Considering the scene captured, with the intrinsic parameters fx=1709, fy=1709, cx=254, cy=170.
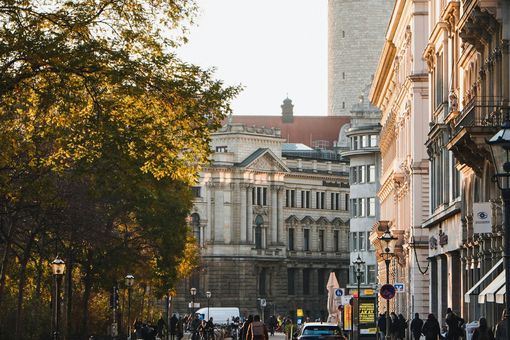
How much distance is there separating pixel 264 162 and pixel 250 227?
23.9ft

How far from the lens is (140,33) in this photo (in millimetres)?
41000

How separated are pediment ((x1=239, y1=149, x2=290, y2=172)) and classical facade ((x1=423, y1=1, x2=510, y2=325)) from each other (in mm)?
113108

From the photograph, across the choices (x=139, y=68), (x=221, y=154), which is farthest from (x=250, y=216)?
(x=139, y=68)

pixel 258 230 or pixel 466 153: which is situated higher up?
pixel 258 230

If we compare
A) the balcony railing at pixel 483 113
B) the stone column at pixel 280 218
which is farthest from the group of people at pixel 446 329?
the stone column at pixel 280 218

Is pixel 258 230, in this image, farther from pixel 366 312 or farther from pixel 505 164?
pixel 505 164

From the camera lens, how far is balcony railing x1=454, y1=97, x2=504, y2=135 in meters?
43.9

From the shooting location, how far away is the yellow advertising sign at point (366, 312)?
77438 mm

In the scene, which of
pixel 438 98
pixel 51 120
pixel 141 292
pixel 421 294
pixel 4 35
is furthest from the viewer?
pixel 141 292

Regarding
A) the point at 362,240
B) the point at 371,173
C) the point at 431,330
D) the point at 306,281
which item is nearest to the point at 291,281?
the point at 306,281

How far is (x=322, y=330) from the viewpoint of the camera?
49000 millimetres

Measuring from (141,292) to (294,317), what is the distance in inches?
3360

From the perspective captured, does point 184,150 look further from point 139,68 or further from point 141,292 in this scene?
point 141,292

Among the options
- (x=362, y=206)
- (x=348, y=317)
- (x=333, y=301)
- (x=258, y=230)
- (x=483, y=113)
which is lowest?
(x=348, y=317)
